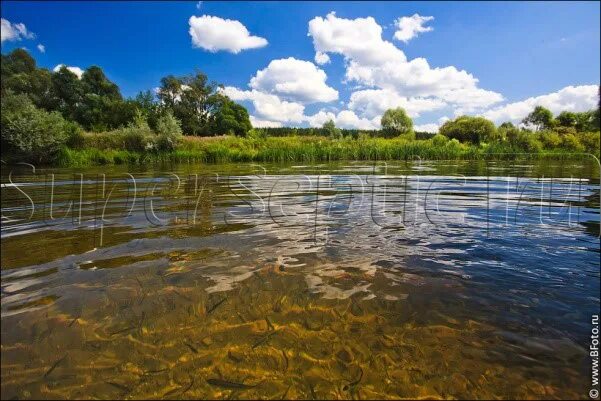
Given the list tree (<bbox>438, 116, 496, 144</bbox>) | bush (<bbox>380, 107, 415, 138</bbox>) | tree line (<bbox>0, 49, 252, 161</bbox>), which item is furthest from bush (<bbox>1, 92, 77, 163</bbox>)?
bush (<bbox>380, 107, 415, 138</bbox>)

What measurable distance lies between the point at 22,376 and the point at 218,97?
57.4 metres

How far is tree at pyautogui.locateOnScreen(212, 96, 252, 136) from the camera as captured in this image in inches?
2005

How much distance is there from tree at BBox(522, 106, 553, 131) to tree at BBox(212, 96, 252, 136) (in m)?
46.8

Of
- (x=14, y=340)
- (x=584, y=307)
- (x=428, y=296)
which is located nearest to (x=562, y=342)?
(x=584, y=307)

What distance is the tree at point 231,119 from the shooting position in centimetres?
5094

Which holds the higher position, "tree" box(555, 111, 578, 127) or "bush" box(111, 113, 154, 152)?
"tree" box(555, 111, 578, 127)

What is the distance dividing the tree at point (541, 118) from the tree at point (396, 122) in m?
19.4

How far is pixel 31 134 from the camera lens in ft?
65.2

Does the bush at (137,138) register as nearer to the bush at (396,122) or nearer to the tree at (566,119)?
the bush at (396,122)

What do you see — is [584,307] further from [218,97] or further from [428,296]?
[218,97]

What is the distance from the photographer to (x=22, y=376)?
5.39 feet

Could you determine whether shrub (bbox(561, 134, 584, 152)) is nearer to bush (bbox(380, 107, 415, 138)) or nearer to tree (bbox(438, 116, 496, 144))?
tree (bbox(438, 116, 496, 144))

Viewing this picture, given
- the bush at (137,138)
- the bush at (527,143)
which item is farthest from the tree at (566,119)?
the bush at (137,138)

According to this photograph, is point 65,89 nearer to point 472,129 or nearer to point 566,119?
point 472,129
